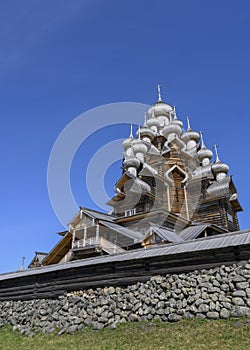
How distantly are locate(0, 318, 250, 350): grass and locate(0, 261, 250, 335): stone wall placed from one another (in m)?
0.36

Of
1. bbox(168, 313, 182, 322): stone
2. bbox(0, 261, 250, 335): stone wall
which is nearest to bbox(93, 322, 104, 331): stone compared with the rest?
bbox(0, 261, 250, 335): stone wall

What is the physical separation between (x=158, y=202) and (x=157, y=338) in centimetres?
2055

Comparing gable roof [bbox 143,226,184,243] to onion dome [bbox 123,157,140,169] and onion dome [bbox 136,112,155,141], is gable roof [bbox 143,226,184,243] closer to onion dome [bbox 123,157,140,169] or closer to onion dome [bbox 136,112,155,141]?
onion dome [bbox 123,157,140,169]

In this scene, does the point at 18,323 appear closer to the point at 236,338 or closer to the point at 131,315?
the point at 131,315

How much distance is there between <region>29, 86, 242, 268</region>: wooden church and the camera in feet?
77.0

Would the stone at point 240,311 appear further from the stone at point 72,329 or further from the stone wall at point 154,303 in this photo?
the stone at point 72,329

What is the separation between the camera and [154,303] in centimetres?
1015

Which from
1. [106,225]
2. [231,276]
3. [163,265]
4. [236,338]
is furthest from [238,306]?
[106,225]

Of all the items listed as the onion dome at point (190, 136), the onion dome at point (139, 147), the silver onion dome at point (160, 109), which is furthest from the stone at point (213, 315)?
the silver onion dome at point (160, 109)

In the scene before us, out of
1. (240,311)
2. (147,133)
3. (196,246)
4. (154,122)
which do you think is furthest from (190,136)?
(240,311)

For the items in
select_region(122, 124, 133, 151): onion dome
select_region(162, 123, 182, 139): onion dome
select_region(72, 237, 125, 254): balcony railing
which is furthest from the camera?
select_region(122, 124, 133, 151): onion dome

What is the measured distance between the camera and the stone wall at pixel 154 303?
9.19 m

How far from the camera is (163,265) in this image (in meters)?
11.0

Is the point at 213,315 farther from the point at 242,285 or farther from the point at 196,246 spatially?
the point at 196,246
